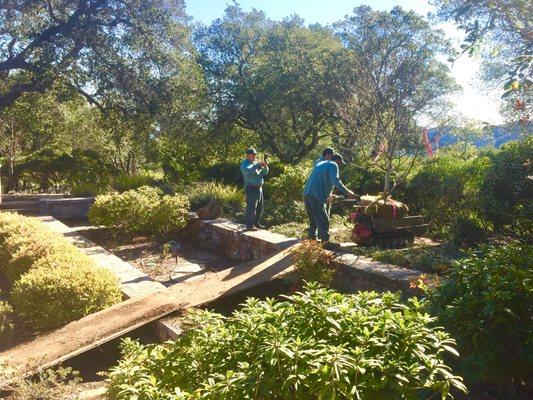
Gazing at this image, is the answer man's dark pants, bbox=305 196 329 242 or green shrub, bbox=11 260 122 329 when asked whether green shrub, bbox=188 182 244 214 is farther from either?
green shrub, bbox=11 260 122 329

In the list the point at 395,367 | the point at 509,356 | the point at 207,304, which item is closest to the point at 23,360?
the point at 207,304

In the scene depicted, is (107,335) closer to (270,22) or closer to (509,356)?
(509,356)

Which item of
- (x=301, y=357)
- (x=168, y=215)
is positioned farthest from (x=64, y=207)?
(x=301, y=357)

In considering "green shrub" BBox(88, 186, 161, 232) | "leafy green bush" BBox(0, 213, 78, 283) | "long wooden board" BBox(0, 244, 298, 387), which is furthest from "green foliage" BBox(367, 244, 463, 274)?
"green shrub" BBox(88, 186, 161, 232)

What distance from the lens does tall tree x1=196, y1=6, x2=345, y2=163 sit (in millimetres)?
17109

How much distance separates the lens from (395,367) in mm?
1910

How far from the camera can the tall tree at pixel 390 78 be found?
1177cm

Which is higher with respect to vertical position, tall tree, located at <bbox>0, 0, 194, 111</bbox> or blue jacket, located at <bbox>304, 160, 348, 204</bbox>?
tall tree, located at <bbox>0, 0, 194, 111</bbox>

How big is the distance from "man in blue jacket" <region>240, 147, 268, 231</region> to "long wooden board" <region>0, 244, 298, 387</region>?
2827mm

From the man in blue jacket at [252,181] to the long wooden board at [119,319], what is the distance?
2.83 meters

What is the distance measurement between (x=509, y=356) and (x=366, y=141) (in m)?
9.30

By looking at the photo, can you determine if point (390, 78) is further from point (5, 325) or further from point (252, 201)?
point (5, 325)

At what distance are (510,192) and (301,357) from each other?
6.54 meters

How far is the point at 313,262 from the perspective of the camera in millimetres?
5996
